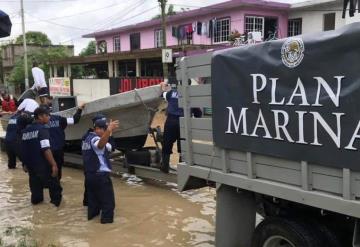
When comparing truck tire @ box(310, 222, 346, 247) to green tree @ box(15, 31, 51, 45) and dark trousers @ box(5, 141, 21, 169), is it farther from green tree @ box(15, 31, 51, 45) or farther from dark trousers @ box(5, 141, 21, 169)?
green tree @ box(15, 31, 51, 45)

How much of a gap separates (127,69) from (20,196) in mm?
27609

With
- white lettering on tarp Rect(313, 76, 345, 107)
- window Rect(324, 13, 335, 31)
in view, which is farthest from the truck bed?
window Rect(324, 13, 335, 31)

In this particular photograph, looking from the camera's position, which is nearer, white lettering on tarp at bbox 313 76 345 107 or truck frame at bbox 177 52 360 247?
white lettering on tarp at bbox 313 76 345 107

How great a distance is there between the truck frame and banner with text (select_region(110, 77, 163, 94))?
63.3ft

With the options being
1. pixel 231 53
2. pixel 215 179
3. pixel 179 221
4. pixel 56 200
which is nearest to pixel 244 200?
pixel 215 179

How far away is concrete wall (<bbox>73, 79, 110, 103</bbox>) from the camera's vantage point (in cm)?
2861

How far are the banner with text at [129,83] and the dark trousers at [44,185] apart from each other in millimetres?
16447

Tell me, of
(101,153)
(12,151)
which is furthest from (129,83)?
(101,153)

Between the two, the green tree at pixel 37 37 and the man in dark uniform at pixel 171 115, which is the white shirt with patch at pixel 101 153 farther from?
the green tree at pixel 37 37

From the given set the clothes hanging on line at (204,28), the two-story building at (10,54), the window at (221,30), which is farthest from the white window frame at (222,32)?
the two-story building at (10,54)

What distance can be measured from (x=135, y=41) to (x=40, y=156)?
101ft

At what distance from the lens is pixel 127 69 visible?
36.1m

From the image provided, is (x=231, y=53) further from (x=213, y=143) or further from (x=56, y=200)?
(x=56, y=200)

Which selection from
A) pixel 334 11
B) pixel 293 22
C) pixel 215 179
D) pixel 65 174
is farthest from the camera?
pixel 293 22
